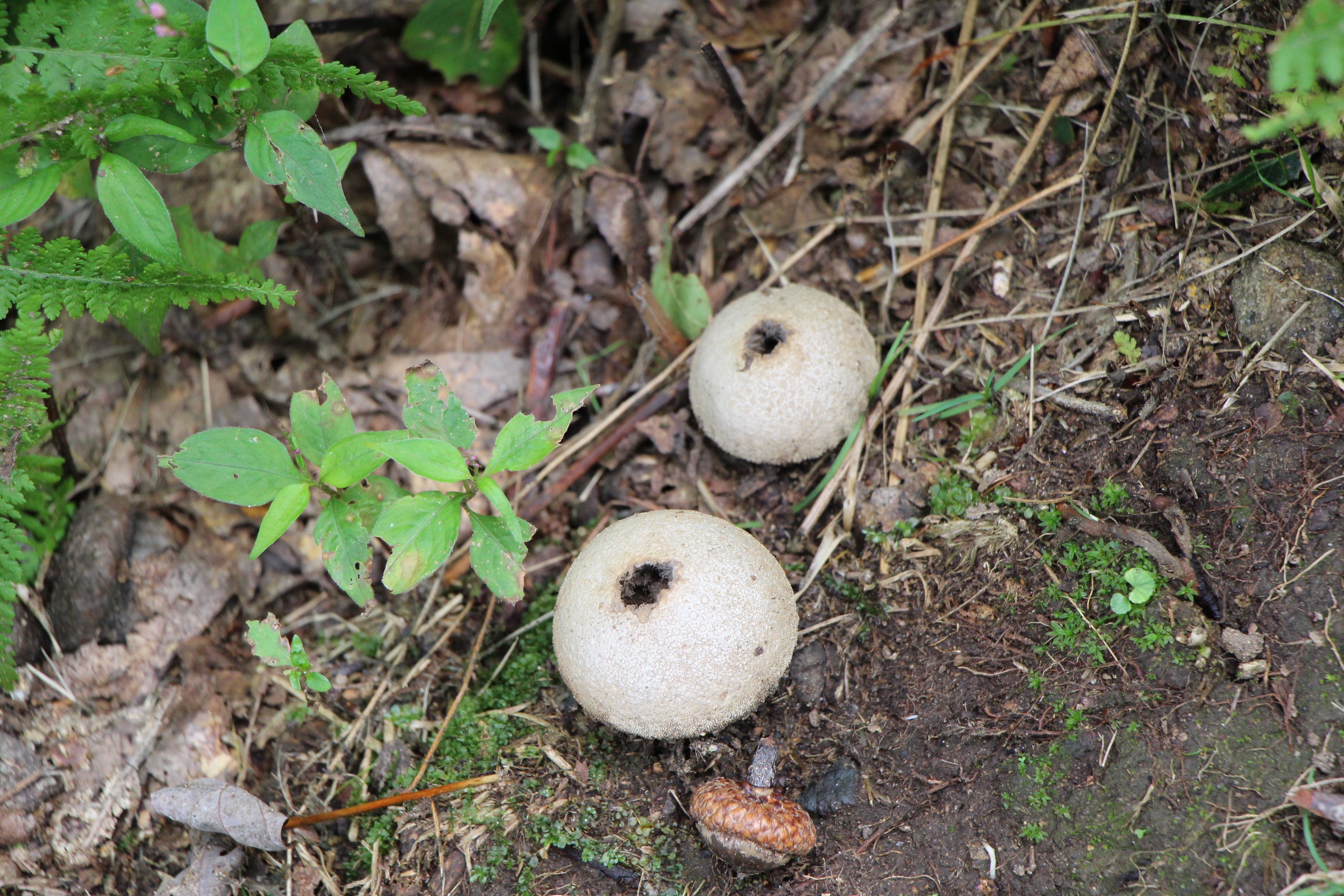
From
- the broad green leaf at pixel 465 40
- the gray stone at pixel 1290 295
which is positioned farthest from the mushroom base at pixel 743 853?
the broad green leaf at pixel 465 40

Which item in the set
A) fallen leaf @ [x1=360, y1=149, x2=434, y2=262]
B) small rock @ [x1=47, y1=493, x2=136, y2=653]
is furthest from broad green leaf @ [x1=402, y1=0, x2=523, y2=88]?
small rock @ [x1=47, y1=493, x2=136, y2=653]

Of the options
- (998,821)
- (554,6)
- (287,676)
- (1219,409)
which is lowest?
(287,676)

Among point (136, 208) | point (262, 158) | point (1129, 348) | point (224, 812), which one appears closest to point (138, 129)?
point (136, 208)

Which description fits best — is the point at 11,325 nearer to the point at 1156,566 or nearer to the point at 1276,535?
the point at 1156,566

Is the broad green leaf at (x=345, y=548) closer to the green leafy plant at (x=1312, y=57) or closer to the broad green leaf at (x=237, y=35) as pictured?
the broad green leaf at (x=237, y=35)

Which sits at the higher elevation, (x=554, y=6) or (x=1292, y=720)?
(x=554, y=6)

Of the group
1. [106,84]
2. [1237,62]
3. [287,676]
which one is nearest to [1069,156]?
[1237,62]

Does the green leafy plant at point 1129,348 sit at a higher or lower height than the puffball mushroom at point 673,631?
higher
